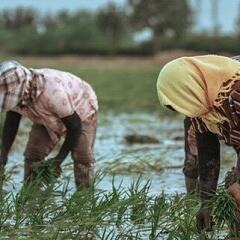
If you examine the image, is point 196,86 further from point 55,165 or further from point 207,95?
point 55,165

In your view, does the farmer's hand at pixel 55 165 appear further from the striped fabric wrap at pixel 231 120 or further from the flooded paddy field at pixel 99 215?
the striped fabric wrap at pixel 231 120

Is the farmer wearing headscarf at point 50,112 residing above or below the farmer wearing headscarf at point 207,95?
below

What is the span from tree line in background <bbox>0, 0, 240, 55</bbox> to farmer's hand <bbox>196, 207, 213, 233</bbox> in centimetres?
5847

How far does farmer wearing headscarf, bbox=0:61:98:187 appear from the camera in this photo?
6.13 metres

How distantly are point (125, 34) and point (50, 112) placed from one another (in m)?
69.7

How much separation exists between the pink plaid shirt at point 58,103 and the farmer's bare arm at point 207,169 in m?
1.88

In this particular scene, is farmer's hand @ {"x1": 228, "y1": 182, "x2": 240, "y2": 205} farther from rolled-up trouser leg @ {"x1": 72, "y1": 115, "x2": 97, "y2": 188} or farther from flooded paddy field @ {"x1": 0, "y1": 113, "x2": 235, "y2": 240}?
rolled-up trouser leg @ {"x1": 72, "y1": 115, "x2": 97, "y2": 188}

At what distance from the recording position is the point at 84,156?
681cm

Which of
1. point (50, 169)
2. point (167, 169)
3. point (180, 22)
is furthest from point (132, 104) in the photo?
point (180, 22)

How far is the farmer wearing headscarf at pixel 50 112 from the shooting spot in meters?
6.13

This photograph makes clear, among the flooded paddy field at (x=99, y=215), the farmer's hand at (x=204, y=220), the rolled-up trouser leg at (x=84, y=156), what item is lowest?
the rolled-up trouser leg at (x=84, y=156)

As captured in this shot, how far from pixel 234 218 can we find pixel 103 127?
10.7 metres

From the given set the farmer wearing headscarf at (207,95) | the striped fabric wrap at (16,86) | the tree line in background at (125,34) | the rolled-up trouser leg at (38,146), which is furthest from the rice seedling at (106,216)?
the tree line in background at (125,34)

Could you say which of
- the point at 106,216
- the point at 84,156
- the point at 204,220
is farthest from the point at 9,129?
the point at 204,220
